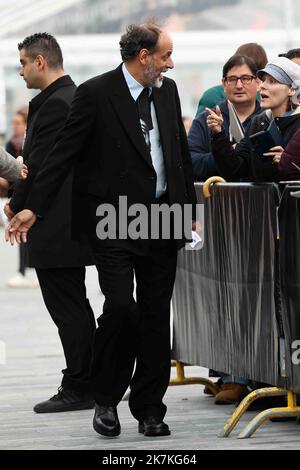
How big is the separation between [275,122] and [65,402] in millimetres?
2130

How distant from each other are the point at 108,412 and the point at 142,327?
477 mm

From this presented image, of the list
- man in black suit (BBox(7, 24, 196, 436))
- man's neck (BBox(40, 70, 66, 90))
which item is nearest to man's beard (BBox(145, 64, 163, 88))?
man in black suit (BBox(7, 24, 196, 436))

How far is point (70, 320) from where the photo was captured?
867cm

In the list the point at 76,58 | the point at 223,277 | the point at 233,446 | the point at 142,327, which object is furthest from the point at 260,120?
the point at 76,58

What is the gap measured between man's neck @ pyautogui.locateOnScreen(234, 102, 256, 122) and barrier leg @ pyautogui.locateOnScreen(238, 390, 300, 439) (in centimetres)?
235

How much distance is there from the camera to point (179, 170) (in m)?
7.54

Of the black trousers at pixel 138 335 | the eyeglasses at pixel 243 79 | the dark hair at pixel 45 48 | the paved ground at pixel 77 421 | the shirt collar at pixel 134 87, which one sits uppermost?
the dark hair at pixel 45 48

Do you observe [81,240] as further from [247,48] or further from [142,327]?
[247,48]

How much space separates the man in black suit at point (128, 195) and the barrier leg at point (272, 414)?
0.45 meters

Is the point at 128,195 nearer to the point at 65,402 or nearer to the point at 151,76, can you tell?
the point at 151,76

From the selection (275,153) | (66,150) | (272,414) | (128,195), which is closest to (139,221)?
(128,195)

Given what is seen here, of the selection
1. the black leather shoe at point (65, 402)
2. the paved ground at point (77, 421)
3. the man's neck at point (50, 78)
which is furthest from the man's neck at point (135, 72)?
the black leather shoe at point (65, 402)

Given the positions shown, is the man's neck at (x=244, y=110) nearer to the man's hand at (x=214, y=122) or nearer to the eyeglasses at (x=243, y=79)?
the eyeglasses at (x=243, y=79)

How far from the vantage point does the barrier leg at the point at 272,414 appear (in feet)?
24.2
